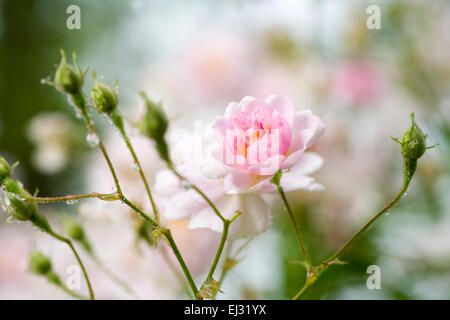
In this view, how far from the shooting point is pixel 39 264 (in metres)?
0.24

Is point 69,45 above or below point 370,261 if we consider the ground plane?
above

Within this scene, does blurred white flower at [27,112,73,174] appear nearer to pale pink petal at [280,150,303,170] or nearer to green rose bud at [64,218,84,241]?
green rose bud at [64,218,84,241]

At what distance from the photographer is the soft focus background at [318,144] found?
362 millimetres

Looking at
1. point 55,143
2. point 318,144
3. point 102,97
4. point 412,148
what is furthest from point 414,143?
point 55,143

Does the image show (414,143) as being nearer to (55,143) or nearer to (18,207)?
(18,207)

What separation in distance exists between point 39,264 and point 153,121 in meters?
0.11

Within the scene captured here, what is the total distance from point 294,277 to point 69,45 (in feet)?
2.72

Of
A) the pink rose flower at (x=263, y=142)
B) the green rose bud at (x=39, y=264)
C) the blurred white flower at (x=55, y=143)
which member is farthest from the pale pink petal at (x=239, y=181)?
the blurred white flower at (x=55, y=143)

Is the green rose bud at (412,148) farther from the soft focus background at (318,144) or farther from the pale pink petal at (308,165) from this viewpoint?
the soft focus background at (318,144)

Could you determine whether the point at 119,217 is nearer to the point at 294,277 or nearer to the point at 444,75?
the point at 294,277

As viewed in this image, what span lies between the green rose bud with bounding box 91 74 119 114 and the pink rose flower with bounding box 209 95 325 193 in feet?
0.13

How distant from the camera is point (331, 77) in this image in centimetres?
50

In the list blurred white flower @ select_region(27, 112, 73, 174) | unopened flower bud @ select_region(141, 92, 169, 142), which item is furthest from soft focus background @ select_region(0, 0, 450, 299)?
unopened flower bud @ select_region(141, 92, 169, 142)
